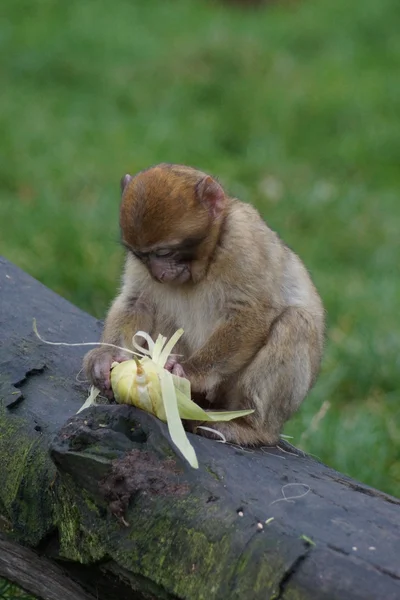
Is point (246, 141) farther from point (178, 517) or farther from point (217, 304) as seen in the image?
point (178, 517)

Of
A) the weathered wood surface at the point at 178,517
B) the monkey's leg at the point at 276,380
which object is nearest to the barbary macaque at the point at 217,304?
the monkey's leg at the point at 276,380

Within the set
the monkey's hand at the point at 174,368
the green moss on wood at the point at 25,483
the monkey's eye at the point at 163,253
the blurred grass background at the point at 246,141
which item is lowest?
the blurred grass background at the point at 246,141

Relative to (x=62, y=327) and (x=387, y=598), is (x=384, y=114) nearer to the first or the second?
(x=62, y=327)

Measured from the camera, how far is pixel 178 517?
289 cm

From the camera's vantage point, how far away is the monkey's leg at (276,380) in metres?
3.96

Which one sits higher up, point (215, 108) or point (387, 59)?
point (387, 59)

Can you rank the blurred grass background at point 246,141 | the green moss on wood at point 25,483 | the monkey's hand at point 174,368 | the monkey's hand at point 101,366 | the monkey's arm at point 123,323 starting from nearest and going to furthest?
the green moss on wood at point 25,483
the monkey's hand at point 101,366
the monkey's hand at point 174,368
the monkey's arm at point 123,323
the blurred grass background at point 246,141

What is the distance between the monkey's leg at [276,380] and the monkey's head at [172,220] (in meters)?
0.44

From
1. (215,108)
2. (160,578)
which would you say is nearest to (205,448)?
(160,578)

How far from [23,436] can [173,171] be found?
130 centimetres

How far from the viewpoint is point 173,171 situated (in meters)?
4.08

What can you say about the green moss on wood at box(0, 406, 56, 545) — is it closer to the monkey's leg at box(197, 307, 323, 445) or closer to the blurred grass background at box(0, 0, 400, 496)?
the monkey's leg at box(197, 307, 323, 445)

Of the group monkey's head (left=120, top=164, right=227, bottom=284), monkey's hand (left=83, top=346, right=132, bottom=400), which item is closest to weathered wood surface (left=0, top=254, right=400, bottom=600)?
monkey's hand (left=83, top=346, right=132, bottom=400)

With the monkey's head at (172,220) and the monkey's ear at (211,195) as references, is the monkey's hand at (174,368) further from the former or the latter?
the monkey's ear at (211,195)
